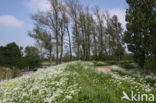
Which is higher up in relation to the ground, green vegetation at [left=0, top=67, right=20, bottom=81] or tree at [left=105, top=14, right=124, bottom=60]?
tree at [left=105, top=14, right=124, bottom=60]

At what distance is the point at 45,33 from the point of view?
27.7 metres

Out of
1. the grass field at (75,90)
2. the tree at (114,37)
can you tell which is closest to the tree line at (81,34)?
the tree at (114,37)

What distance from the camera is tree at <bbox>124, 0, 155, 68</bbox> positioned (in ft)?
44.4

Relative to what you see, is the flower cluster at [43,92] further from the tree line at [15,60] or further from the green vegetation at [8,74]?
the tree line at [15,60]

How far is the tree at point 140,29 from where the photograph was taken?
13528 millimetres

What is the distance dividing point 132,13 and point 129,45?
420cm

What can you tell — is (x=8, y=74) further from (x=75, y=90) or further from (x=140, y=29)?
(x=140, y=29)

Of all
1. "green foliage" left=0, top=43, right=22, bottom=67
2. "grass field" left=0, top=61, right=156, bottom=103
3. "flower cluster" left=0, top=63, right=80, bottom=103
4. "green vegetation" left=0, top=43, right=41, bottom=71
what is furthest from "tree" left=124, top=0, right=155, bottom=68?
"green foliage" left=0, top=43, right=22, bottom=67

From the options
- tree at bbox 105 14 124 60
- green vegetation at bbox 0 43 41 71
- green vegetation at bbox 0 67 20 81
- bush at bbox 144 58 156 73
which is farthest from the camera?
tree at bbox 105 14 124 60

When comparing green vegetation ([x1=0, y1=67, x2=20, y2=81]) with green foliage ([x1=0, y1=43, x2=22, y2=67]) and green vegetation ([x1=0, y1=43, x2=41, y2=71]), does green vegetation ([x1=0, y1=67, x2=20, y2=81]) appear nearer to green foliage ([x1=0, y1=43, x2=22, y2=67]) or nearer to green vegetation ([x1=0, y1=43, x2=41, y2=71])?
green vegetation ([x1=0, y1=43, x2=41, y2=71])

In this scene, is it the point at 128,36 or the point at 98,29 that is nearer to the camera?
the point at 128,36

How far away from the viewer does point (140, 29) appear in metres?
14.1

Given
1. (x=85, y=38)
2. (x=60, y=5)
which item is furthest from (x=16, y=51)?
(x=85, y=38)

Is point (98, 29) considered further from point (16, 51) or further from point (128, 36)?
point (16, 51)
